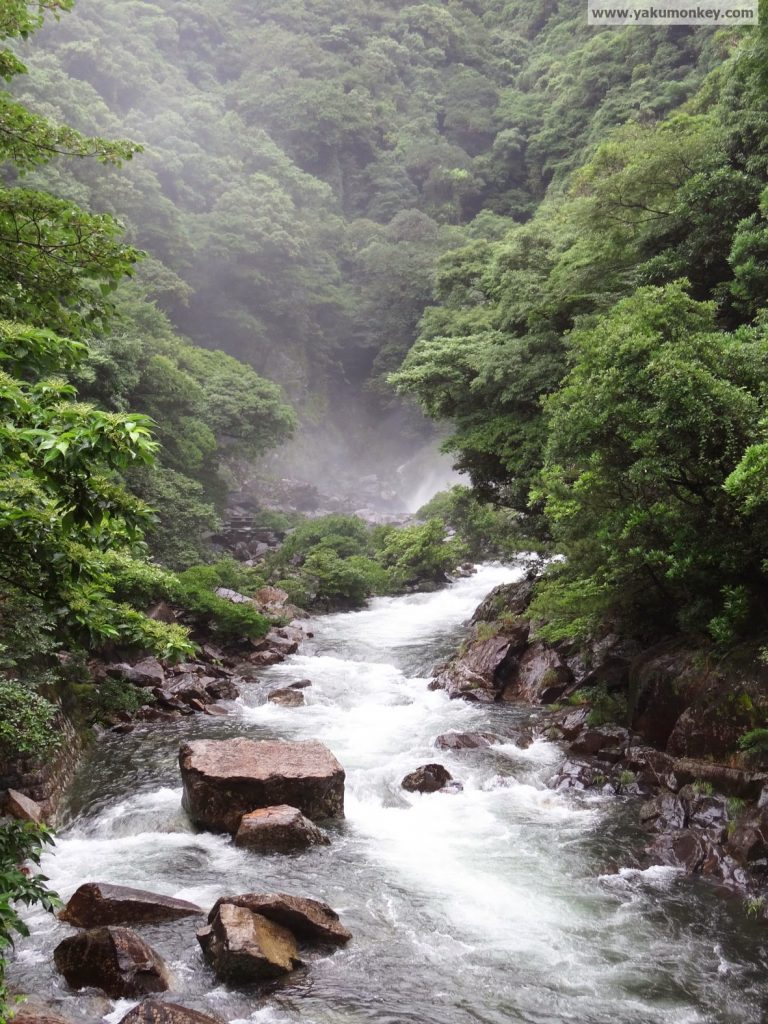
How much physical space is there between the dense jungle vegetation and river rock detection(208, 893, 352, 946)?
2.39 metres

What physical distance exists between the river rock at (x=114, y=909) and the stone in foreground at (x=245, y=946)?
606mm

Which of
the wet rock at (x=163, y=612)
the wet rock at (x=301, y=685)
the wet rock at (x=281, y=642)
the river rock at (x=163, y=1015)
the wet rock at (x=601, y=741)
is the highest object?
the wet rock at (x=163, y=612)

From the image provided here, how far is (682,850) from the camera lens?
777 cm

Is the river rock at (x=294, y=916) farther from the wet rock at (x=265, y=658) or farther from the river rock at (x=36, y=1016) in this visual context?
the wet rock at (x=265, y=658)

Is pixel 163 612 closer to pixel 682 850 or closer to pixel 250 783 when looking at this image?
pixel 250 783

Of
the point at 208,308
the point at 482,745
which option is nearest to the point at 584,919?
the point at 482,745

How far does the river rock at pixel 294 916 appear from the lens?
6117 mm

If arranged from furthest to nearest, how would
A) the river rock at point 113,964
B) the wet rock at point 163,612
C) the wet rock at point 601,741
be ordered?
the wet rock at point 163,612
the wet rock at point 601,741
the river rock at point 113,964

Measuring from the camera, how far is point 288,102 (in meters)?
58.6

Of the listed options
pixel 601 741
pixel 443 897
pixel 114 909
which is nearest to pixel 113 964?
pixel 114 909

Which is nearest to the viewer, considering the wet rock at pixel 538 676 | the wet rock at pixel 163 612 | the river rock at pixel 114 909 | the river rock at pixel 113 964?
the river rock at pixel 113 964

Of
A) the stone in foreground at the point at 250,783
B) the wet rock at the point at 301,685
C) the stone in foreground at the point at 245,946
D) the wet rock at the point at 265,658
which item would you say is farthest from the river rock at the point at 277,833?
the wet rock at the point at 265,658

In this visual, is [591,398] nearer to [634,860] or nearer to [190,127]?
[634,860]

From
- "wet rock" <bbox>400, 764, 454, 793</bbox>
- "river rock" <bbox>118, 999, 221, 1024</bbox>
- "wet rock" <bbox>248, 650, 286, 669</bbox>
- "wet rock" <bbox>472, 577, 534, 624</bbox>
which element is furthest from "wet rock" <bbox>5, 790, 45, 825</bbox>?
"wet rock" <bbox>472, 577, 534, 624</bbox>
